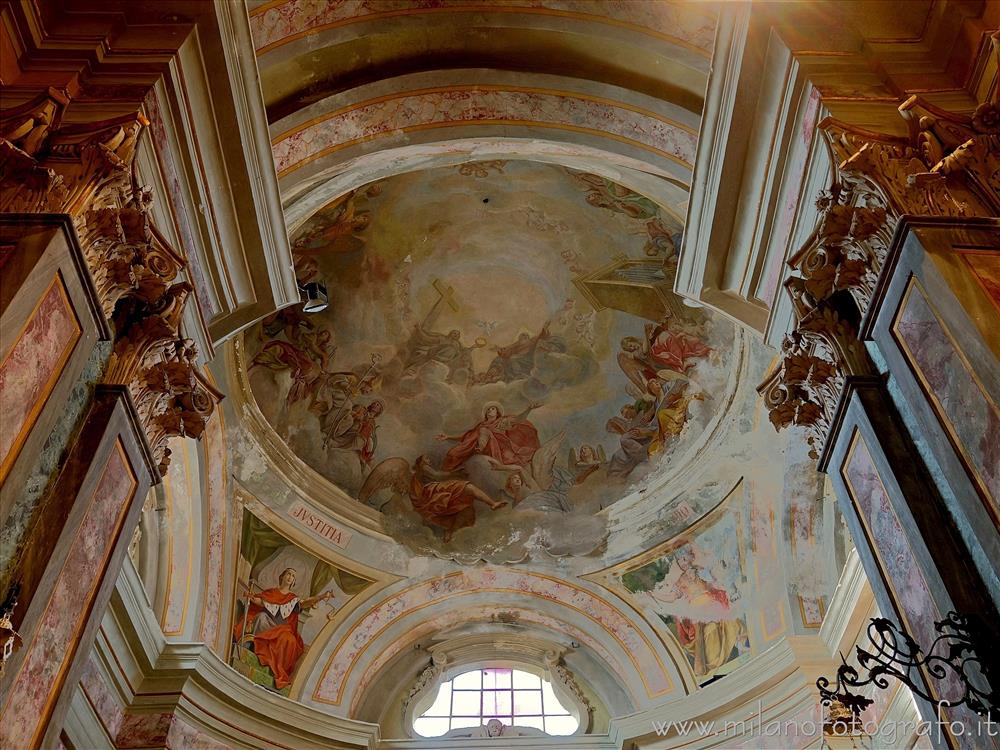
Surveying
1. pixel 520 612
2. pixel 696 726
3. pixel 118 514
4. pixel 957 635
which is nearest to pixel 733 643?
pixel 696 726

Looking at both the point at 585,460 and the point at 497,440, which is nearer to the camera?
the point at 585,460

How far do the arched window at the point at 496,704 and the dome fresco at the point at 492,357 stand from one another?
1.93m

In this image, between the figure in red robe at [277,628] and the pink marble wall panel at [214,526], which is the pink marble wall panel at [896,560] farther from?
the figure in red robe at [277,628]

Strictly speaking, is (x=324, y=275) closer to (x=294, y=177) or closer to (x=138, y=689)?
(x=294, y=177)

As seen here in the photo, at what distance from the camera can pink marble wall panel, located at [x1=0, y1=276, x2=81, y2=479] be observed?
3510 millimetres

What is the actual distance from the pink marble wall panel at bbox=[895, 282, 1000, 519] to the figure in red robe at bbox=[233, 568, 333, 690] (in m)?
8.80

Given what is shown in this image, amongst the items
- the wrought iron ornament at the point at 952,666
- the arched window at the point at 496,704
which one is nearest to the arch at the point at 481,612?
the arched window at the point at 496,704

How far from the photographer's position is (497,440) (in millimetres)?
13578

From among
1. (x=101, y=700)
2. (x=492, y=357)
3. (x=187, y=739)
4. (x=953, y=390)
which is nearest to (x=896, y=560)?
(x=953, y=390)

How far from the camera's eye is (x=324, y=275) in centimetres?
1226

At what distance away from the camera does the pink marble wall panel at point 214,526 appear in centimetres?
992

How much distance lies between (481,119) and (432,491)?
6525 mm

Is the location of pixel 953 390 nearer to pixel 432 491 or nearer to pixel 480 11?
pixel 480 11

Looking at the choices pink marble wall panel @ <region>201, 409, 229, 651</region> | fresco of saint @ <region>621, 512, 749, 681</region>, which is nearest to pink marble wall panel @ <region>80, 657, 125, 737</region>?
pink marble wall panel @ <region>201, 409, 229, 651</region>
